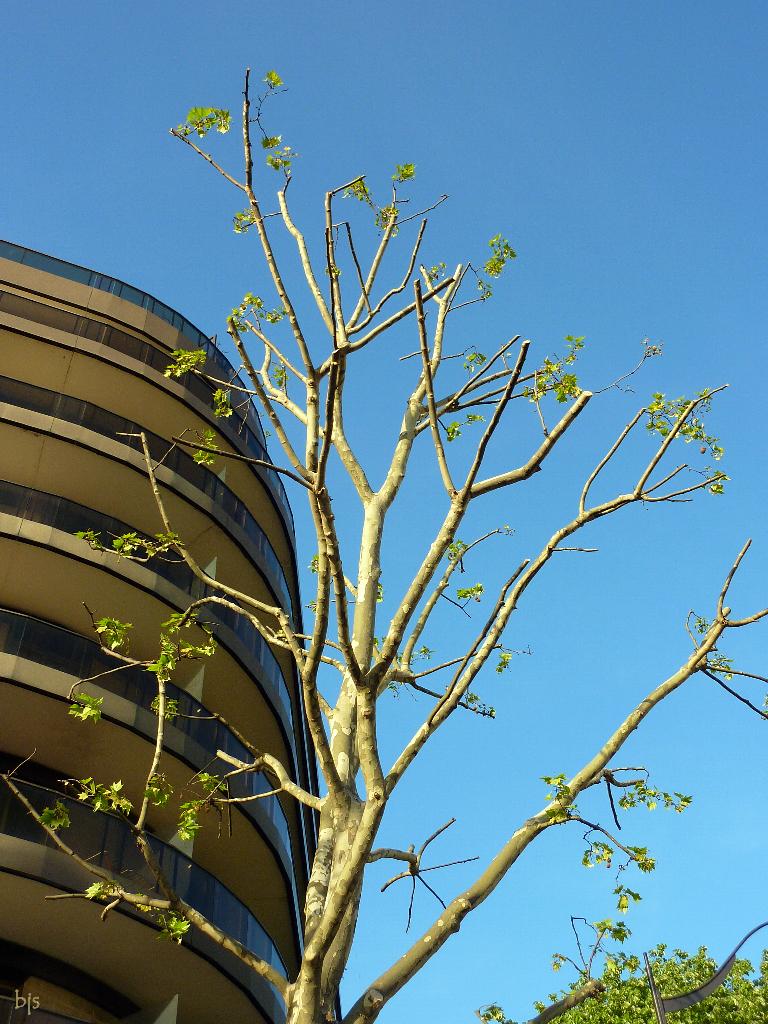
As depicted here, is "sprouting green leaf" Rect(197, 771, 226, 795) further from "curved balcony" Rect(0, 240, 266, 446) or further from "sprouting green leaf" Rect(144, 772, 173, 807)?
"curved balcony" Rect(0, 240, 266, 446)

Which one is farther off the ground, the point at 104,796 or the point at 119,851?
the point at 119,851

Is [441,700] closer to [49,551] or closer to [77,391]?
[49,551]

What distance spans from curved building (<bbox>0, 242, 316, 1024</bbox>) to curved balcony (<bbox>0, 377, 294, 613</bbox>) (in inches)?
1.9

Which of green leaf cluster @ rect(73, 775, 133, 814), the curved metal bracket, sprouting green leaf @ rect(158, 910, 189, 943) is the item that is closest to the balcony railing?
green leaf cluster @ rect(73, 775, 133, 814)

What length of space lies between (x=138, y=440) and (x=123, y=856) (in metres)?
8.43

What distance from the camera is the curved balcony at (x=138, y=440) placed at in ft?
60.3

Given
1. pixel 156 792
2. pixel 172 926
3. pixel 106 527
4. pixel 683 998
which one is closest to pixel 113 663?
pixel 106 527

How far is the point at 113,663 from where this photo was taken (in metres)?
16.2

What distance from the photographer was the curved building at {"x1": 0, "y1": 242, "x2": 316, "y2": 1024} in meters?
14.0

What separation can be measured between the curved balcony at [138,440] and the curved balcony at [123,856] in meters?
6.12

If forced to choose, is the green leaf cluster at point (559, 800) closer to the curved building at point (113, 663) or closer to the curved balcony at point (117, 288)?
the curved building at point (113, 663)

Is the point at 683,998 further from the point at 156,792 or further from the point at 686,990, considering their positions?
the point at 686,990

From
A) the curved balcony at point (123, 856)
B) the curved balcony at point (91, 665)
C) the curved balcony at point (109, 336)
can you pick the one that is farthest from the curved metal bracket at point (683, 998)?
the curved balcony at point (109, 336)

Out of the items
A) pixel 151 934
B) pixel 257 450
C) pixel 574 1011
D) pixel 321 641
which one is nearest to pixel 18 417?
pixel 257 450
